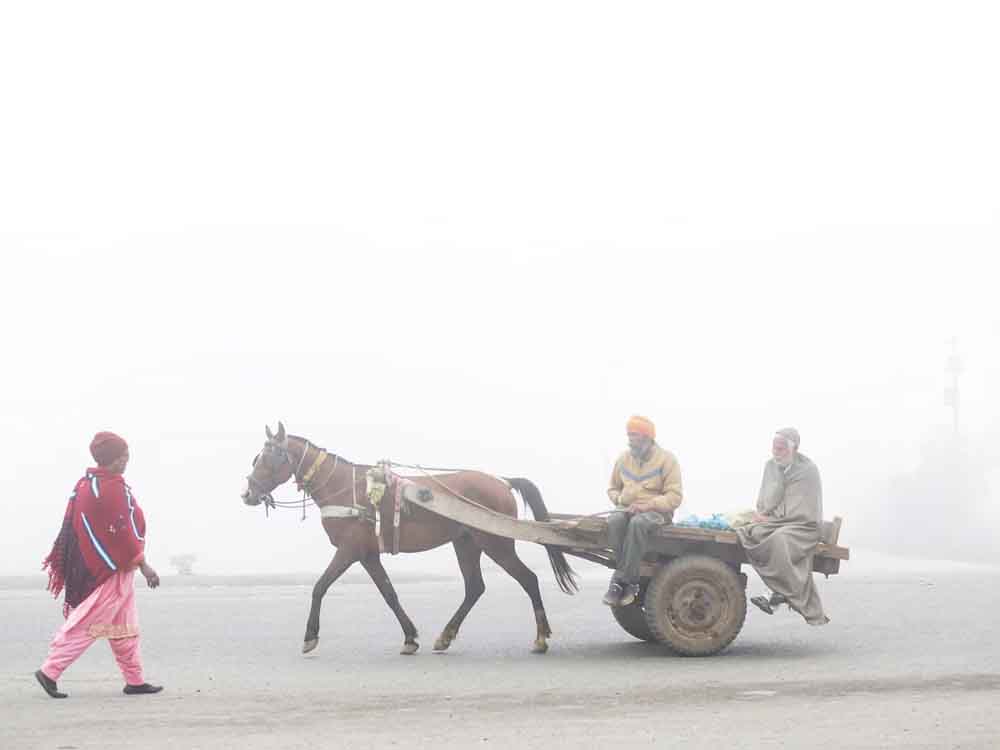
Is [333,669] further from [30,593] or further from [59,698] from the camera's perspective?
[30,593]

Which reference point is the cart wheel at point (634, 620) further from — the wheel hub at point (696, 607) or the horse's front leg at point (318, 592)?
the horse's front leg at point (318, 592)

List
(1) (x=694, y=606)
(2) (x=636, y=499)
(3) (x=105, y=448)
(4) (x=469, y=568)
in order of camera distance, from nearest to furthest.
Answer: (3) (x=105, y=448), (1) (x=694, y=606), (2) (x=636, y=499), (4) (x=469, y=568)

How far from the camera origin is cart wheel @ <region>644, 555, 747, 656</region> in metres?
12.9

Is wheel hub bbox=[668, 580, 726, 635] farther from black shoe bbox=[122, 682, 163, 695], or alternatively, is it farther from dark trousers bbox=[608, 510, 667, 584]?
black shoe bbox=[122, 682, 163, 695]

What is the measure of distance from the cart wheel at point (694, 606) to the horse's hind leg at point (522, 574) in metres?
1.02

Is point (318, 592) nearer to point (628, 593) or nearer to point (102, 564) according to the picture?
point (628, 593)

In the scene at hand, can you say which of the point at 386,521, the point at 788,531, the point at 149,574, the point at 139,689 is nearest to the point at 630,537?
the point at 788,531

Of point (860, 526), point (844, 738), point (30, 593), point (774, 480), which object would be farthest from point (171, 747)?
point (860, 526)

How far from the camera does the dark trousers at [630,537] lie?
12.7 m

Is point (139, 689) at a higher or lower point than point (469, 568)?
lower

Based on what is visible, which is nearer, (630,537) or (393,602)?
(630,537)

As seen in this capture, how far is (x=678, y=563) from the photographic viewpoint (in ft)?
42.7

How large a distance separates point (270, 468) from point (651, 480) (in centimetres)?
343

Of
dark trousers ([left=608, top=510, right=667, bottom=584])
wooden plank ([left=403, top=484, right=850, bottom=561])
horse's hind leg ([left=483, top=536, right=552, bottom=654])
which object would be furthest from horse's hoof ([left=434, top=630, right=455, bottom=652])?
dark trousers ([left=608, top=510, right=667, bottom=584])
